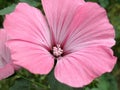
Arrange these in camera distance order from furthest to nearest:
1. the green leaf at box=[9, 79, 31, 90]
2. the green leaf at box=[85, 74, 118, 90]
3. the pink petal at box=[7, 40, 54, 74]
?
the green leaf at box=[85, 74, 118, 90] → the green leaf at box=[9, 79, 31, 90] → the pink petal at box=[7, 40, 54, 74]

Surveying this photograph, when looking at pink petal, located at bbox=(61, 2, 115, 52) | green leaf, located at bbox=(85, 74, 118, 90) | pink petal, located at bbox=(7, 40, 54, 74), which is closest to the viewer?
pink petal, located at bbox=(7, 40, 54, 74)

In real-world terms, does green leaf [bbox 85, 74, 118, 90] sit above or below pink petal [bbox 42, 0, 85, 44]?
below

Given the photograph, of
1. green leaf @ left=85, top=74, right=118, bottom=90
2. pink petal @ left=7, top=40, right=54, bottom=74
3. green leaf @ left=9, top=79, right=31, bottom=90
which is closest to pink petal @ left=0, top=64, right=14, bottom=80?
pink petal @ left=7, top=40, right=54, bottom=74

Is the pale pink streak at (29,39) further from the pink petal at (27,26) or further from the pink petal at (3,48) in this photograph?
the pink petal at (3,48)

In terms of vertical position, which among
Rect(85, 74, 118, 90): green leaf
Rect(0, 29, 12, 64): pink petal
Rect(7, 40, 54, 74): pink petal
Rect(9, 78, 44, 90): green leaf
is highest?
Rect(7, 40, 54, 74): pink petal

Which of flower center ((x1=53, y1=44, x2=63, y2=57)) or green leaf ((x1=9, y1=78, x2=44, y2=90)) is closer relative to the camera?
flower center ((x1=53, y1=44, x2=63, y2=57))

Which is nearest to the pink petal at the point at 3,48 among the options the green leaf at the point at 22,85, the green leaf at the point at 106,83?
the green leaf at the point at 22,85

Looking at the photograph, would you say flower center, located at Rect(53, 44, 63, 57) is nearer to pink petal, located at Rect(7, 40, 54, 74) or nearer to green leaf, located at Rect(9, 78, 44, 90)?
pink petal, located at Rect(7, 40, 54, 74)
